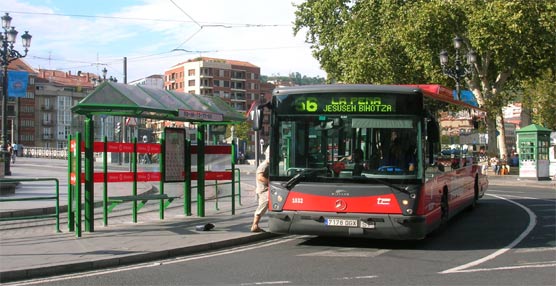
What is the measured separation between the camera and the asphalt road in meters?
7.46

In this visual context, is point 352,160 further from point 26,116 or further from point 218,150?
point 26,116

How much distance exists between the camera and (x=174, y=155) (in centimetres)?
1325

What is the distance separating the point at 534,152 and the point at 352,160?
25.2 meters

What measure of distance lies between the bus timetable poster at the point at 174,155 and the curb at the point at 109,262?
3.12 meters

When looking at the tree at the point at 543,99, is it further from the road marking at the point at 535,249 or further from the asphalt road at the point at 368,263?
the road marking at the point at 535,249

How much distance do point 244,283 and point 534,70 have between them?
37.9 m

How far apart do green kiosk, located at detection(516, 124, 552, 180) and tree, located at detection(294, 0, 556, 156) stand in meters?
5.61

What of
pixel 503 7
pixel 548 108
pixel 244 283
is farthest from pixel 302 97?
pixel 548 108

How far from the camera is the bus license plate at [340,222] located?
31.0ft

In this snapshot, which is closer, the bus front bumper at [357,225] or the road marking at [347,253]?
the bus front bumper at [357,225]

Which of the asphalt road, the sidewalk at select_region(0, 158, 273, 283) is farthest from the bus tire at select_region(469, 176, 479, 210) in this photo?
the sidewalk at select_region(0, 158, 273, 283)

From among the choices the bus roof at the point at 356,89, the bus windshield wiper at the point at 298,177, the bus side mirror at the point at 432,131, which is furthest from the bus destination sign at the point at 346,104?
the bus windshield wiper at the point at 298,177

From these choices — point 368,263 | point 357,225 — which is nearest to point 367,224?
point 357,225

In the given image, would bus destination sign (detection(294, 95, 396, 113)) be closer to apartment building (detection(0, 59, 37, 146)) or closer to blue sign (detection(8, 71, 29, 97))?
blue sign (detection(8, 71, 29, 97))
